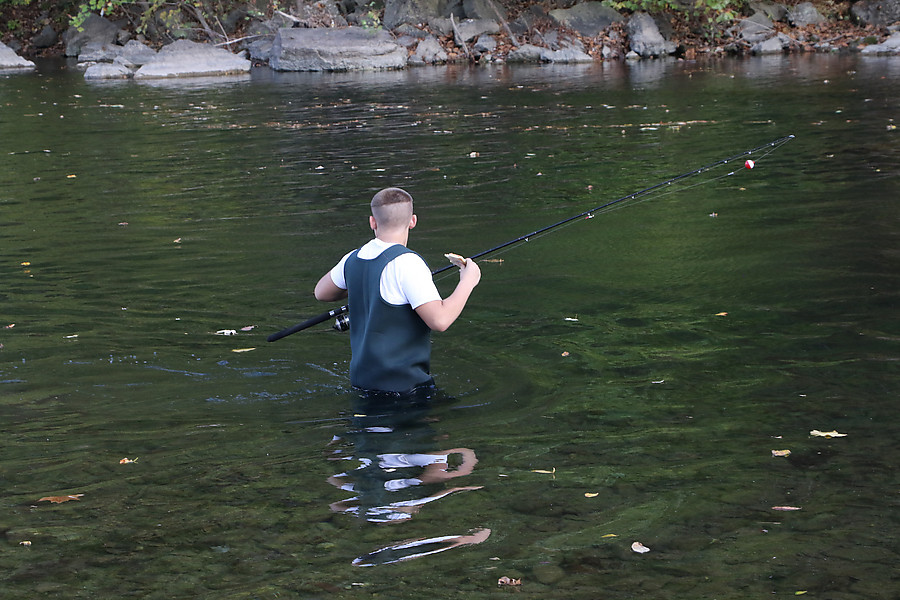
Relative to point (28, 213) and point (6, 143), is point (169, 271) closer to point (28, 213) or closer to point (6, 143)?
point (28, 213)

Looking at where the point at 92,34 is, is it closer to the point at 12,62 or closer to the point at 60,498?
the point at 12,62

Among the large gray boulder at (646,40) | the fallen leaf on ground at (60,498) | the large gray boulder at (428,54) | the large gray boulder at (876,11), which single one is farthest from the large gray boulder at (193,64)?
the fallen leaf on ground at (60,498)

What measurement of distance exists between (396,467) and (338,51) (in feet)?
101

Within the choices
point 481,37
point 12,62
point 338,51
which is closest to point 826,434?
point 338,51

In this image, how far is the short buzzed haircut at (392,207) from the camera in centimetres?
545

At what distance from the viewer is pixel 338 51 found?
3444 centimetres

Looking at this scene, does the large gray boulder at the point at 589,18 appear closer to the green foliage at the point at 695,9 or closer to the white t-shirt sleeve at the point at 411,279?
the green foliage at the point at 695,9

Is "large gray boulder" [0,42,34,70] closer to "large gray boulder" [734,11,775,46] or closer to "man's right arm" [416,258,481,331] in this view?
"large gray boulder" [734,11,775,46]

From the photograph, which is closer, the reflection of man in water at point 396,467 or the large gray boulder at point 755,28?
the reflection of man in water at point 396,467

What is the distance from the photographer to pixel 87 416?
5.99 metres

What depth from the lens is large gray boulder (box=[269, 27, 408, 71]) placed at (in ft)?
113

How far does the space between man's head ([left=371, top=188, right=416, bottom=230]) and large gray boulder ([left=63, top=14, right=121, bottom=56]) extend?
1664 inches

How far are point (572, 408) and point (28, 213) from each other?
9.01m

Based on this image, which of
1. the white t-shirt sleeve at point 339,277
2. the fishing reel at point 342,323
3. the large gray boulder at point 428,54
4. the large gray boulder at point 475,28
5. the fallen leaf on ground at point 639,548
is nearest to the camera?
the fallen leaf on ground at point 639,548
